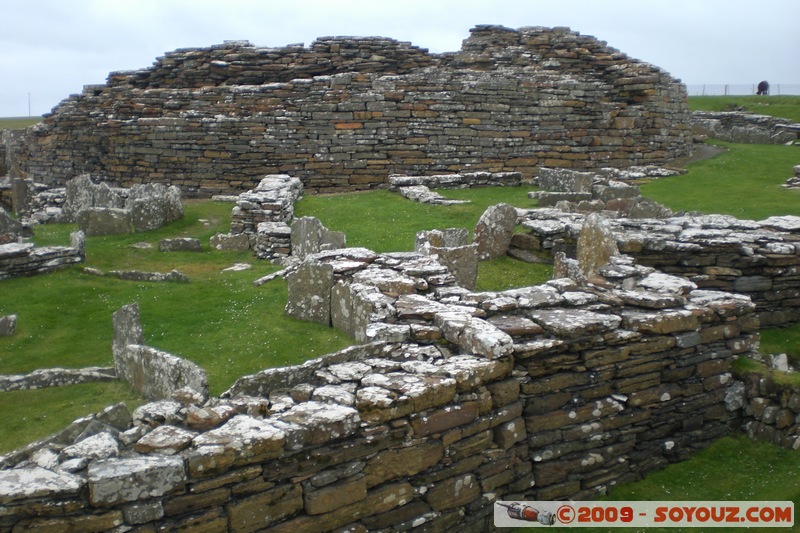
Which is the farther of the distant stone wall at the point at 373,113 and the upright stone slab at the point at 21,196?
the upright stone slab at the point at 21,196

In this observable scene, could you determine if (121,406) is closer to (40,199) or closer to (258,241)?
(258,241)

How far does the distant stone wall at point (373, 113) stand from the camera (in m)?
21.7

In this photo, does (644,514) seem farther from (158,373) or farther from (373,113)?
(373,113)

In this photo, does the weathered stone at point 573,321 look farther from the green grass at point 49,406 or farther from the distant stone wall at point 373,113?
the distant stone wall at point 373,113

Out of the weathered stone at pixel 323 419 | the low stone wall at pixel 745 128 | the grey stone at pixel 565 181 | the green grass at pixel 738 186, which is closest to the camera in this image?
the weathered stone at pixel 323 419

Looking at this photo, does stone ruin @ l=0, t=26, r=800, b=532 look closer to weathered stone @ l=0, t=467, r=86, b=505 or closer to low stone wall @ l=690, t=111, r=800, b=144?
weathered stone @ l=0, t=467, r=86, b=505

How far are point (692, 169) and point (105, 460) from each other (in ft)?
66.5

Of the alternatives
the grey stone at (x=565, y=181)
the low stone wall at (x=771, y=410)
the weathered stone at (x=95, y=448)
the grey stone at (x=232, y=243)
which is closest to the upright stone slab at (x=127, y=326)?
the weathered stone at (x=95, y=448)

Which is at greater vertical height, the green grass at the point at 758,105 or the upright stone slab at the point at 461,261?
the green grass at the point at 758,105

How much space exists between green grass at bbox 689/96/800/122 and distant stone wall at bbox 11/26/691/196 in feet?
44.7

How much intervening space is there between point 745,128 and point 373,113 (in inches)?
636

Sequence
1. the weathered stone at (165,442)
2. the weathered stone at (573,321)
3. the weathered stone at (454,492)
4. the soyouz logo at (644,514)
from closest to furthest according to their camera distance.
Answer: the weathered stone at (165,442), the weathered stone at (454,492), the soyouz logo at (644,514), the weathered stone at (573,321)

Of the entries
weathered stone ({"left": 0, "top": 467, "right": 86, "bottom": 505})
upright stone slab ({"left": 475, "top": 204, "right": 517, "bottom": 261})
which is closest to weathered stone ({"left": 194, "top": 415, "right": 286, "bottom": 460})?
weathered stone ({"left": 0, "top": 467, "right": 86, "bottom": 505})

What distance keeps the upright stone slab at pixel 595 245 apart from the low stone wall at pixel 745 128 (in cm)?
2022
